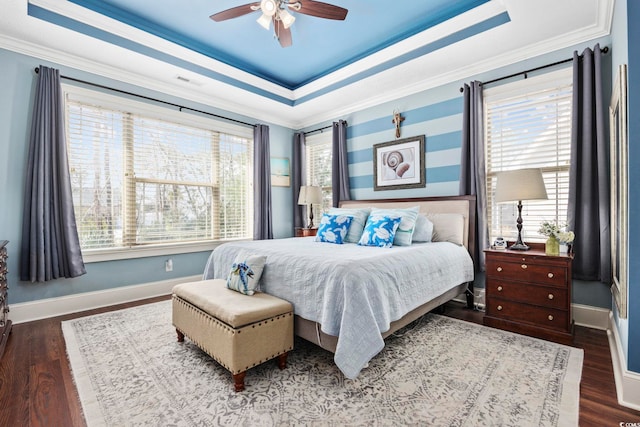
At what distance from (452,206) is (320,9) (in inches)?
93.6

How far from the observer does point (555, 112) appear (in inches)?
116

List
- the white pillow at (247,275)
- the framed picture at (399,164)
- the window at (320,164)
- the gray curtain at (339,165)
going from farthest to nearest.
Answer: the window at (320,164) → the gray curtain at (339,165) → the framed picture at (399,164) → the white pillow at (247,275)

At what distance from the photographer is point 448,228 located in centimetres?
330

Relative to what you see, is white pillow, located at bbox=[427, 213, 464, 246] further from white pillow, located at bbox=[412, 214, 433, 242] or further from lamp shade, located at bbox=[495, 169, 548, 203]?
lamp shade, located at bbox=[495, 169, 548, 203]

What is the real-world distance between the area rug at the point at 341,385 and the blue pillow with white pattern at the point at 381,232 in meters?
0.82

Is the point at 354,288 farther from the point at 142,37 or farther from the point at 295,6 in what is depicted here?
the point at 142,37

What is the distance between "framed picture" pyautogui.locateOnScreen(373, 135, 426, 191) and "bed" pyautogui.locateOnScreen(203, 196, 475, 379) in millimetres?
1249

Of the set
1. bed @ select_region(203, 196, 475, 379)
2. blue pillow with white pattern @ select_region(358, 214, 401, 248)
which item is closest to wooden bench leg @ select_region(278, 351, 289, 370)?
bed @ select_region(203, 196, 475, 379)

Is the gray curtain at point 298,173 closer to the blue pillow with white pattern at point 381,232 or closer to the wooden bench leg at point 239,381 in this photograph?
the blue pillow with white pattern at point 381,232

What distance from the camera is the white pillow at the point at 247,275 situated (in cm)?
220

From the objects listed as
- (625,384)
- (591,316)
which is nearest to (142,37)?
(625,384)

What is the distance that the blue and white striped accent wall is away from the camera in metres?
3.61

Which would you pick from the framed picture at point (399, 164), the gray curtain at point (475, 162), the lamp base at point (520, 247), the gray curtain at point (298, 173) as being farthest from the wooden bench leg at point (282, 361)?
the gray curtain at point (298, 173)

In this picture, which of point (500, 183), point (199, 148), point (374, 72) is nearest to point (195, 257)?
point (199, 148)
